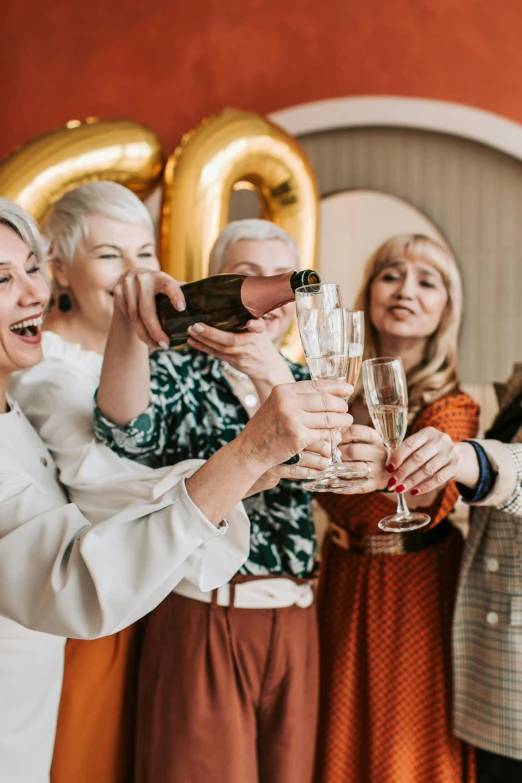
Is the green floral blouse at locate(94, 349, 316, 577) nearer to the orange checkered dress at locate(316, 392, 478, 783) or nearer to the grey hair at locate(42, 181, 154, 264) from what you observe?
the orange checkered dress at locate(316, 392, 478, 783)

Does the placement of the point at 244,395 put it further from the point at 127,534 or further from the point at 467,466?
the point at 127,534

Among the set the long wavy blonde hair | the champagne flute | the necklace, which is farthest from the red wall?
the champagne flute

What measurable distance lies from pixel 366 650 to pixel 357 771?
0.26 meters

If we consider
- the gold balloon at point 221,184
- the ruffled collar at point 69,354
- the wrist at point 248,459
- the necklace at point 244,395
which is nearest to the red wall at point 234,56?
the gold balloon at point 221,184

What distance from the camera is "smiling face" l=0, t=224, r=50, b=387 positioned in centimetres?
126

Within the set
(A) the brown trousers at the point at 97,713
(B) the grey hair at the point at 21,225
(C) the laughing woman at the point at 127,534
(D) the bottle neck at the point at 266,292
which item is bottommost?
(A) the brown trousers at the point at 97,713

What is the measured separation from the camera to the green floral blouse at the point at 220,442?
4.93 ft

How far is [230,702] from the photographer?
1474 millimetres

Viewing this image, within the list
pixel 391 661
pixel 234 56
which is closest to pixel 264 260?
pixel 391 661

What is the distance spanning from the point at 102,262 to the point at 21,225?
1.35 ft

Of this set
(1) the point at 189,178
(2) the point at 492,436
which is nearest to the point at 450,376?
(2) the point at 492,436

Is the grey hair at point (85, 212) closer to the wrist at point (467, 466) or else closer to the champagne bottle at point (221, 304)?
the champagne bottle at point (221, 304)

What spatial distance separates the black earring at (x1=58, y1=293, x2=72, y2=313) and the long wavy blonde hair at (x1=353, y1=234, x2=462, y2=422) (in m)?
0.66

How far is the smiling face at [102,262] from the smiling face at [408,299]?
0.54 meters
